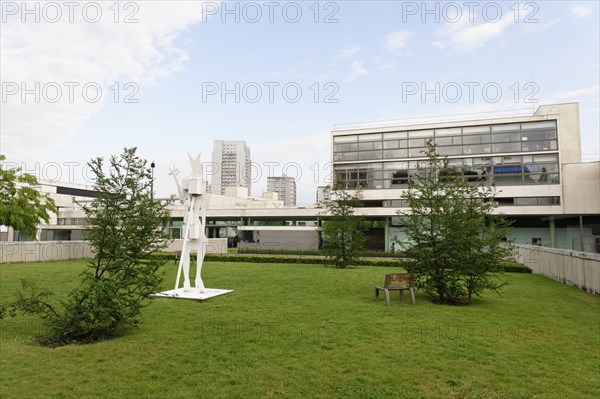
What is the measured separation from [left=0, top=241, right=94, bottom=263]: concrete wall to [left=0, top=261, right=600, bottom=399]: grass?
792 inches

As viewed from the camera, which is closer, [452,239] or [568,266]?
[452,239]

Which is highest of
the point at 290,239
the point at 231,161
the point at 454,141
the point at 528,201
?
the point at 231,161

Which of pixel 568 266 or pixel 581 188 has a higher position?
pixel 581 188

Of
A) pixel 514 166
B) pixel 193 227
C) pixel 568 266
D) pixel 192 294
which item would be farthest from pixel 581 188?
pixel 192 294

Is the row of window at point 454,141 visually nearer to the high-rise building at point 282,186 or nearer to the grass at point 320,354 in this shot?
the grass at point 320,354

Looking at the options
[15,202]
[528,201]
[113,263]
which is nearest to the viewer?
[113,263]

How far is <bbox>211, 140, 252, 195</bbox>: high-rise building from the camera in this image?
139250 mm

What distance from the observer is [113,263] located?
7672mm

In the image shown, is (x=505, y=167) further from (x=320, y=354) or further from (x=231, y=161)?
(x=231, y=161)

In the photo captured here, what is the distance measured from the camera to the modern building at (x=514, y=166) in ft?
117

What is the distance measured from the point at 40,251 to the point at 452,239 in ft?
88.0

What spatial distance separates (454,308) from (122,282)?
8243mm

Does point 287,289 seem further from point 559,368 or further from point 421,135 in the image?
point 421,135

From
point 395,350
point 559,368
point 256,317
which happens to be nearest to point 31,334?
point 256,317
